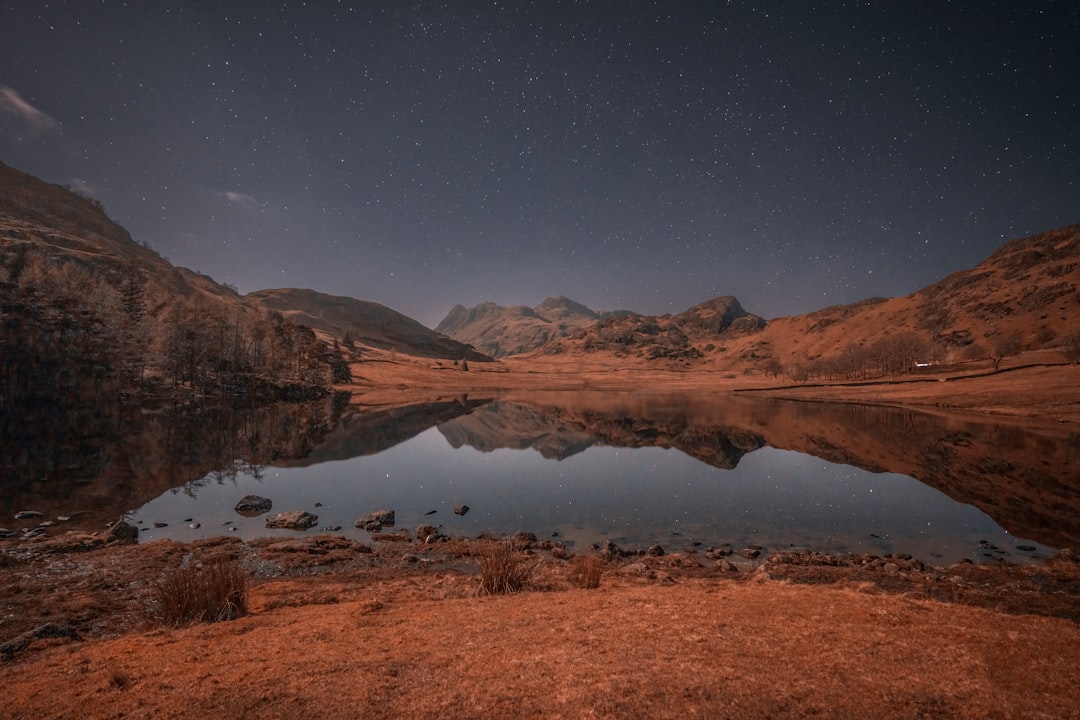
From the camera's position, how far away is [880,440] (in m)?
50.1

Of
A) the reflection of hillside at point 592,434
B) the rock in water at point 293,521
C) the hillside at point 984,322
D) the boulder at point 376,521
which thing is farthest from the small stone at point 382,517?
the hillside at point 984,322

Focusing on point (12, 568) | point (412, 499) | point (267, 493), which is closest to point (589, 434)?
point (412, 499)

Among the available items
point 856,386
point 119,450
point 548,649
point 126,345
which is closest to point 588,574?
→ point 548,649

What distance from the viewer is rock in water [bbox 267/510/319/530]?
2198cm

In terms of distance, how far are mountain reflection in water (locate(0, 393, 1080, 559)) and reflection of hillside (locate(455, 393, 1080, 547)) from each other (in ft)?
0.85

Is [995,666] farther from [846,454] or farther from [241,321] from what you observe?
[241,321]

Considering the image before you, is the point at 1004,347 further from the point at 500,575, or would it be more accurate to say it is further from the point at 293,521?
the point at 293,521

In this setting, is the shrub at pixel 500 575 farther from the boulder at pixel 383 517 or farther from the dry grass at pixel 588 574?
the boulder at pixel 383 517

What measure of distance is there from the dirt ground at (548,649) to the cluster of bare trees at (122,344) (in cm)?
6412

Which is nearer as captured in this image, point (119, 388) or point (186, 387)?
point (119, 388)

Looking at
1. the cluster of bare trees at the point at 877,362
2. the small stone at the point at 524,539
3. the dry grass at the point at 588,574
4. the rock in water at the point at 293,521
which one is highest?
the cluster of bare trees at the point at 877,362

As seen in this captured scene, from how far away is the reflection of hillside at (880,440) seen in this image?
27.6 meters

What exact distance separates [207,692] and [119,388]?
79.0m

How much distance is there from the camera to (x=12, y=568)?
587 inches
